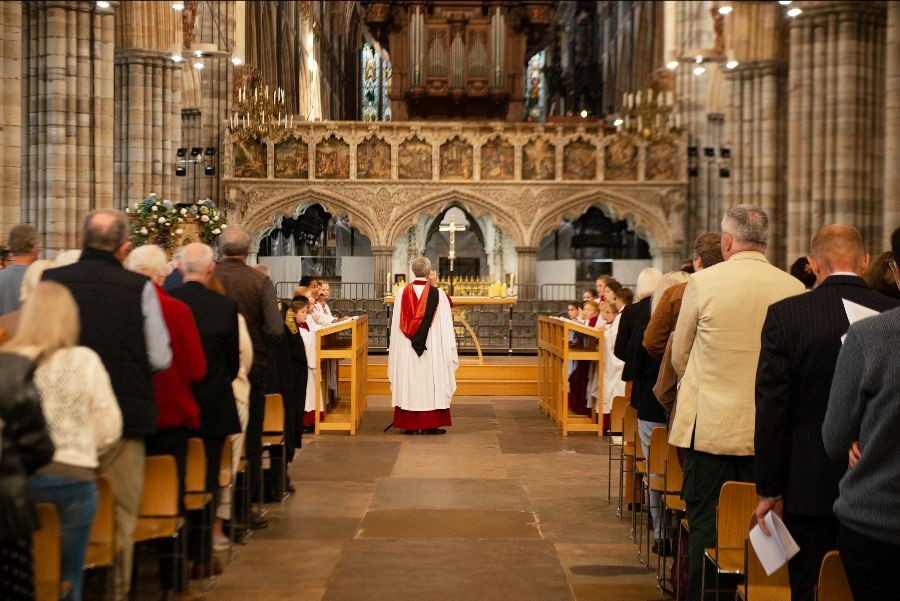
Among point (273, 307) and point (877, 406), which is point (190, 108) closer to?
point (273, 307)

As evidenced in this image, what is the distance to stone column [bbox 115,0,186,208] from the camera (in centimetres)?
2130

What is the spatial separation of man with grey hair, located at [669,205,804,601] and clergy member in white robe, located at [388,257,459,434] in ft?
23.3

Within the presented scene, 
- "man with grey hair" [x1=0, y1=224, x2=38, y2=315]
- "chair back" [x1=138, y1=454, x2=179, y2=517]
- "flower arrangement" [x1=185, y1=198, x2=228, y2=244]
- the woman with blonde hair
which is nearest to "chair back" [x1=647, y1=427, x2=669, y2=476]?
"chair back" [x1=138, y1=454, x2=179, y2=517]

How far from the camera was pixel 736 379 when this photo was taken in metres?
4.93

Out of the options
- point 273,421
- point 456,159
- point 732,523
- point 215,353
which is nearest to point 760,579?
point 732,523

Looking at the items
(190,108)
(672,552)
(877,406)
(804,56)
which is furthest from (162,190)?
(877,406)

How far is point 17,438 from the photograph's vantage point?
3.32m

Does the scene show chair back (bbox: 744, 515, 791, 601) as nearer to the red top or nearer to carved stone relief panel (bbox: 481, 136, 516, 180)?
the red top

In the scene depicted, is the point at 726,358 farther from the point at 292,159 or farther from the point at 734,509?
the point at 292,159

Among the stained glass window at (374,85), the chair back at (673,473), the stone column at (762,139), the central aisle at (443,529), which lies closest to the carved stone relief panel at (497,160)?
the stone column at (762,139)

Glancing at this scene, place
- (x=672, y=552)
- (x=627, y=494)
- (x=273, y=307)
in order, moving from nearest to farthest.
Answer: (x=672, y=552) < (x=273, y=307) < (x=627, y=494)

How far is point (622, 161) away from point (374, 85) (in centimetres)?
2383

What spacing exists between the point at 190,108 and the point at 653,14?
13.6 m

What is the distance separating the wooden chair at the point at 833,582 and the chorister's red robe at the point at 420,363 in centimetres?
873
